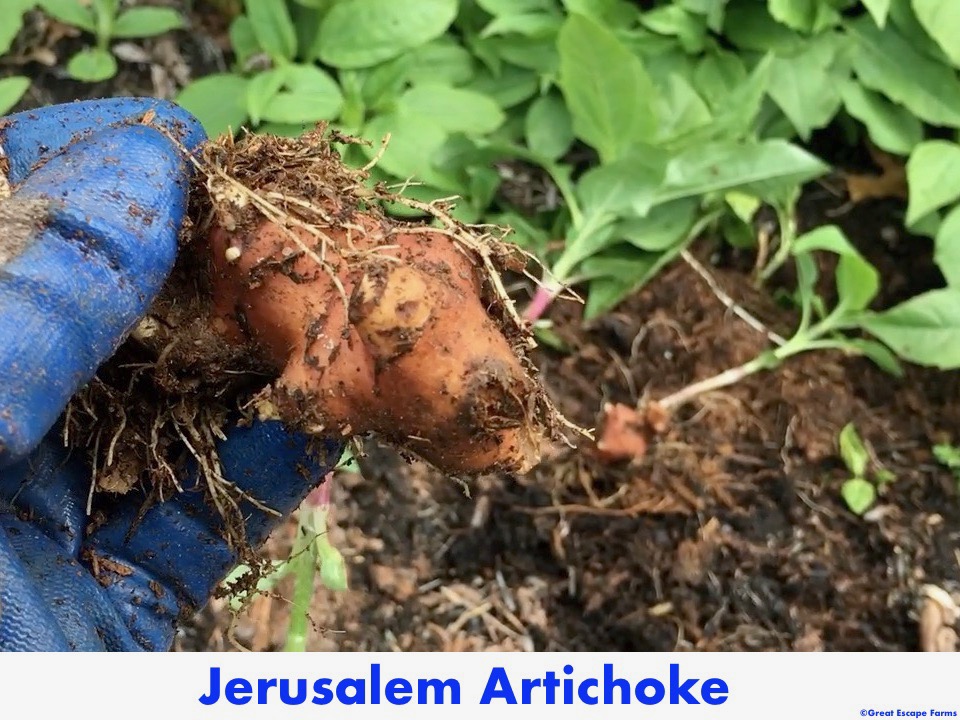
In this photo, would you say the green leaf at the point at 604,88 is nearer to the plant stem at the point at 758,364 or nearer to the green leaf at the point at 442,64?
the green leaf at the point at 442,64

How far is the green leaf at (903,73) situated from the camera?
1940 mm

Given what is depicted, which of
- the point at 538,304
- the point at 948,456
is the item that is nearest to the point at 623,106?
the point at 538,304

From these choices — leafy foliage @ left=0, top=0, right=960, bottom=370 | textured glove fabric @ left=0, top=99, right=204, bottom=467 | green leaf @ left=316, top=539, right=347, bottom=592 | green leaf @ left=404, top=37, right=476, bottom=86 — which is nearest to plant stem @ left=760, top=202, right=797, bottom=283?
leafy foliage @ left=0, top=0, right=960, bottom=370

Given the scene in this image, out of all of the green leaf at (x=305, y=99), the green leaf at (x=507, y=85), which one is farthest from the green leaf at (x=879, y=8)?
the green leaf at (x=305, y=99)

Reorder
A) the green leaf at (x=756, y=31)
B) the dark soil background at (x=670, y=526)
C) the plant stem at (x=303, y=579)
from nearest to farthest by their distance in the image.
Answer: the plant stem at (x=303, y=579) < the dark soil background at (x=670, y=526) < the green leaf at (x=756, y=31)

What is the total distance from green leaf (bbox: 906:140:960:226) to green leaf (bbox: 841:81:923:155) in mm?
94

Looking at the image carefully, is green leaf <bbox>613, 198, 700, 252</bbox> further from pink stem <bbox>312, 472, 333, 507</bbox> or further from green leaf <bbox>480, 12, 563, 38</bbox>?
pink stem <bbox>312, 472, 333, 507</bbox>

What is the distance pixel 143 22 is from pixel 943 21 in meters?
Result: 1.70

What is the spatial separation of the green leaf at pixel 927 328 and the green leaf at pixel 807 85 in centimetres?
43

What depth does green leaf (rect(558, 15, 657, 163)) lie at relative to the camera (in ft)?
5.54

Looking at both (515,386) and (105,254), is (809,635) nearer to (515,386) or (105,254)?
(515,386)

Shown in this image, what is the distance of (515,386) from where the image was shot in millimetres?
946

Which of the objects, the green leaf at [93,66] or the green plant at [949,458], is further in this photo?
the green leaf at [93,66]

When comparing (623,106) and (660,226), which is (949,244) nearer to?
(660,226)
